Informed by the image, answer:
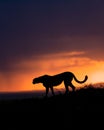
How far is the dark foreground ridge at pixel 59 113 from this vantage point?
19.0 metres

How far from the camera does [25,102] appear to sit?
81.4ft

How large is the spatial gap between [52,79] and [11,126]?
8.64 m

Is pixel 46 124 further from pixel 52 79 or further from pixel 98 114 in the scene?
pixel 52 79

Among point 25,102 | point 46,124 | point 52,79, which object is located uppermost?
point 52,79

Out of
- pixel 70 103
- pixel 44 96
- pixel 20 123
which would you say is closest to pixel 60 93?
pixel 44 96

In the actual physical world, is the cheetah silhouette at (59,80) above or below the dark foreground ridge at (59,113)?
above

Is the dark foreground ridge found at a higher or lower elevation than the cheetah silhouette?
lower

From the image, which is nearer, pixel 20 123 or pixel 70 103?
pixel 20 123

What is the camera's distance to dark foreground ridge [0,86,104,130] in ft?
62.2

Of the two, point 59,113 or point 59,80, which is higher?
point 59,80

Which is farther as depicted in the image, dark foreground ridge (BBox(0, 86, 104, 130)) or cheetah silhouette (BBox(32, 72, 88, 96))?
cheetah silhouette (BBox(32, 72, 88, 96))

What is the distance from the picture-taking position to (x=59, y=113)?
66.5ft

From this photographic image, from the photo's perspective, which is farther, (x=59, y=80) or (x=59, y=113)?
(x=59, y=80)

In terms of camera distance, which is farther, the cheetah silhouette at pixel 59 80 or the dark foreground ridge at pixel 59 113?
the cheetah silhouette at pixel 59 80
